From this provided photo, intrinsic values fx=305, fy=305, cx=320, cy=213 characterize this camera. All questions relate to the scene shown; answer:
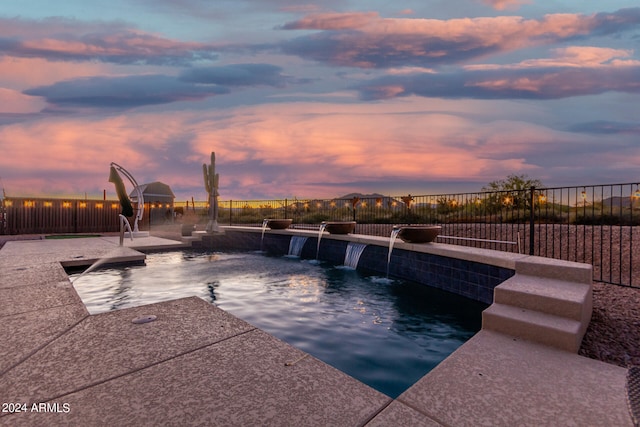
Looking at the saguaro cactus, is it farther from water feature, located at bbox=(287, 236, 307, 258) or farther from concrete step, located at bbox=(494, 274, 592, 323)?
concrete step, located at bbox=(494, 274, 592, 323)

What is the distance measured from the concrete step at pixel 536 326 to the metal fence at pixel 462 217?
13.7 ft

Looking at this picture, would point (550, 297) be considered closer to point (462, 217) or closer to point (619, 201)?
point (619, 201)

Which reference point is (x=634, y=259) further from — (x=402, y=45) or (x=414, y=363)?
(x=402, y=45)

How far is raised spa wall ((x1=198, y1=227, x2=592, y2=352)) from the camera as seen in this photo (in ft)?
9.80

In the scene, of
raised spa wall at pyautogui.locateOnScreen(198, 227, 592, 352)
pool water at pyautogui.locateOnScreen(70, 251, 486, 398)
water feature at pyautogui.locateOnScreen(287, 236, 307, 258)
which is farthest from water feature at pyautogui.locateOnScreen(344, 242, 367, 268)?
water feature at pyautogui.locateOnScreen(287, 236, 307, 258)

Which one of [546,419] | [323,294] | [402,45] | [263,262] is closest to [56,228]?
[263,262]

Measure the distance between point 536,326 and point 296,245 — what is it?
782cm

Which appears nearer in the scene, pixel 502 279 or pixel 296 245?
pixel 502 279

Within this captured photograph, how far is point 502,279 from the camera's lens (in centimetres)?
467

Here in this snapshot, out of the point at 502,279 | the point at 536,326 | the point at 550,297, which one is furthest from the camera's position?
the point at 502,279

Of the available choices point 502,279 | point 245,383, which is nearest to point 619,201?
point 502,279

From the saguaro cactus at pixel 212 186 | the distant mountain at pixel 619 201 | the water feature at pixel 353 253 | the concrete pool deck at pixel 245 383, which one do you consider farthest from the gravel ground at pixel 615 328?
the saguaro cactus at pixel 212 186

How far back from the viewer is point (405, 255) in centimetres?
677

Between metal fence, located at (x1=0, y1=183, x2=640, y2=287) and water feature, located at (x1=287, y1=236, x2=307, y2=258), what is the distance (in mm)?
2151
